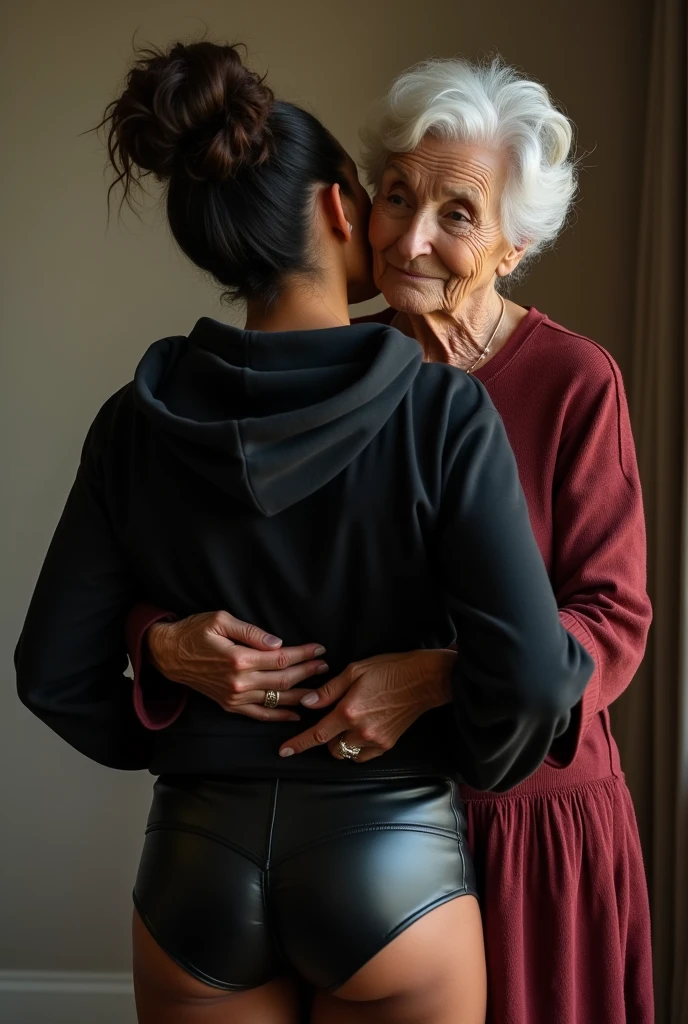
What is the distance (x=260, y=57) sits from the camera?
2.52 m

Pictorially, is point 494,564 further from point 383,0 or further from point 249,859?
point 383,0

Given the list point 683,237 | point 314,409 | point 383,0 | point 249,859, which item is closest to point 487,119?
point 314,409

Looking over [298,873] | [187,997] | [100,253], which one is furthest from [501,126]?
[100,253]

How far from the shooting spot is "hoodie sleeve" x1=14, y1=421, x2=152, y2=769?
1234mm

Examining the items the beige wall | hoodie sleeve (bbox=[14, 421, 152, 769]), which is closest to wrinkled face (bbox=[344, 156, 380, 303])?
hoodie sleeve (bbox=[14, 421, 152, 769])

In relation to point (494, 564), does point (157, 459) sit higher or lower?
higher

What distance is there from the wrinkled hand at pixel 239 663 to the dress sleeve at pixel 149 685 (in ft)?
0.16

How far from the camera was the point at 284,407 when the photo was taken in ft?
3.56

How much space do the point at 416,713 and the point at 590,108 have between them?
1.81 metres

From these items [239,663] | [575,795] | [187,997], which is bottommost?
[187,997]

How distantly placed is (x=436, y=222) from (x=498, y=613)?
0.70m

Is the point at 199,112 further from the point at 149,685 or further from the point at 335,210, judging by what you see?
the point at 149,685

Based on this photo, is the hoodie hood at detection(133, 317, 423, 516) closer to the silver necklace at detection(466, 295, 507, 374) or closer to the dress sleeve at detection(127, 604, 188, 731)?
the dress sleeve at detection(127, 604, 188, 731)

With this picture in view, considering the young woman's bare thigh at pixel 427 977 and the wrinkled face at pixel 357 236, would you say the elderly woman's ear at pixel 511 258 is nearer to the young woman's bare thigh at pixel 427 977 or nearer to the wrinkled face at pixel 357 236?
the wrinkled face at pixel 357 236
